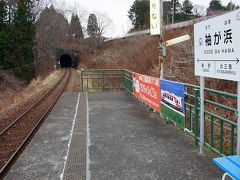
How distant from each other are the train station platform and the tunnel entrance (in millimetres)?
55722

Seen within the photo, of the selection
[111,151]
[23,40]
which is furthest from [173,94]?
[23,40]

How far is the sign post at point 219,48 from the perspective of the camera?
172 inches

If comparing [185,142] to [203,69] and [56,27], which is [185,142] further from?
[56,27]

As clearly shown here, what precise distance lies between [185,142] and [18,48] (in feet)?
101

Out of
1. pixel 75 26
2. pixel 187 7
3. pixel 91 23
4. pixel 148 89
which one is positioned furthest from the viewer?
pixel 91 23

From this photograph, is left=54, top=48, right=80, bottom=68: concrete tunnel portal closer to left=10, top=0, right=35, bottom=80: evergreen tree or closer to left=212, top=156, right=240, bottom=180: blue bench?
left=10, top=0, right=35, bottom=80: evergreen tree

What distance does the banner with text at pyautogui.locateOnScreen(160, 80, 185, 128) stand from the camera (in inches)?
280

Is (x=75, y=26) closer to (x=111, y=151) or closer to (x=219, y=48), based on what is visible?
(x=111, y=151)

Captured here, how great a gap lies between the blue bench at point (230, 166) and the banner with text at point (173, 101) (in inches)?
125

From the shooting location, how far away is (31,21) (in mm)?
37562

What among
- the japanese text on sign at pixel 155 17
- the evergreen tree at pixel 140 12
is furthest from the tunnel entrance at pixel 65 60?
the japanese text on sign at pixel 155 17

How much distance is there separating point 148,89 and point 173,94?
9.18 ft

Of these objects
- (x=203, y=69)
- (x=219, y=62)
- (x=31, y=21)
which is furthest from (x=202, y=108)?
(x=31, y=21)

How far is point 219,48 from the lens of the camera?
485 centimetres
